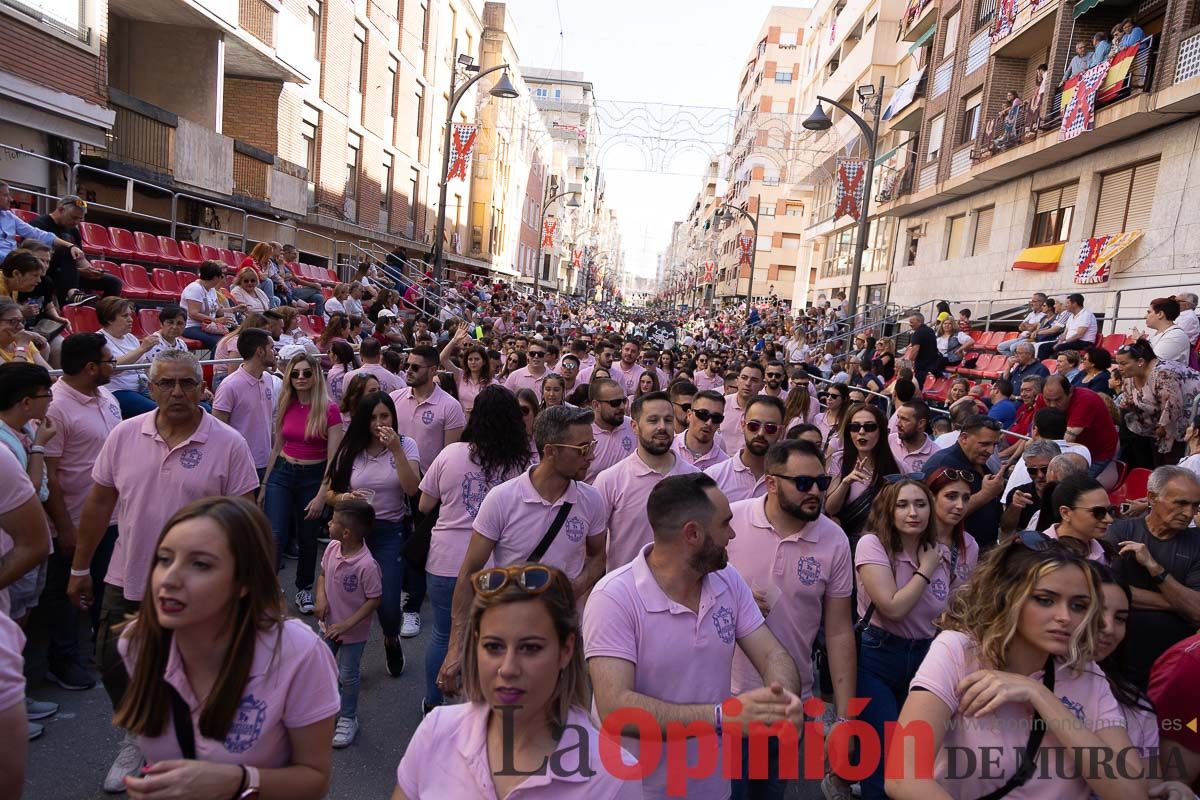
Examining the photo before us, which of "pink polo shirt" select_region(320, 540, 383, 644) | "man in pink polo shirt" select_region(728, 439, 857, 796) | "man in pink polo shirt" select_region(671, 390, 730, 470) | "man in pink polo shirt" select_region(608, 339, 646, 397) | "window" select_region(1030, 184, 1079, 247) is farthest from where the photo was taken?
"window" select_region(1030, 184, 1079, 247)

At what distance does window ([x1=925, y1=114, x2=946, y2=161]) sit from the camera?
83.5ft

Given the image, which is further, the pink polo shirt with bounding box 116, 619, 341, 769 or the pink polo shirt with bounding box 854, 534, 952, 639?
the pink polo shirt with bounding box 854, 534, 952, 639

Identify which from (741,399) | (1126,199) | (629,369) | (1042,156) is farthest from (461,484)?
(1042,156)

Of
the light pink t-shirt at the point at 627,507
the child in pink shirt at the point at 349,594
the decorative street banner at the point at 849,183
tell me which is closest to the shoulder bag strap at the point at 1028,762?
the light pink t-shirt at the point at 627,507

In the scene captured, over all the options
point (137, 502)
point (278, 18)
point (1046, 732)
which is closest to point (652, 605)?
point (1046, 732)

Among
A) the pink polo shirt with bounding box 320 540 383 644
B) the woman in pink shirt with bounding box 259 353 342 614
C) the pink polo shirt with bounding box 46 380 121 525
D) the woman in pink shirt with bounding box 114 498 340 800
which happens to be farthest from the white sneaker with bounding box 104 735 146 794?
the woman in pink shirt with bounding box 259 353 342 614

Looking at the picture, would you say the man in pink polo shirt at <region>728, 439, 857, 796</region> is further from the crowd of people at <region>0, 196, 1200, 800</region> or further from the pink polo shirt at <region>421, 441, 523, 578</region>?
the pink polo shirt at <region>421, 441, 523, 578</region>

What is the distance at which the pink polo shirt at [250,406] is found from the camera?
6172 mm

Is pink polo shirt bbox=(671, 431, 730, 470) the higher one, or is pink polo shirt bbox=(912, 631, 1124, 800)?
pink polo shirt bbox=(671, 431, 730, 470)

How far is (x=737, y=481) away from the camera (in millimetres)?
4918

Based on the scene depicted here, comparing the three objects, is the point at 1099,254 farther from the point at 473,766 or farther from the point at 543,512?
the point at 473,766

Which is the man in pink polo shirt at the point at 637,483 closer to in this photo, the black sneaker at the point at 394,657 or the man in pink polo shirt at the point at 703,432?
the man in pink polo shirt at the point at 703,432

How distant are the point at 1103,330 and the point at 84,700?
56.5 feet

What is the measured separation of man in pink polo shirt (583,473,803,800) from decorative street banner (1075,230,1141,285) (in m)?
15.9
